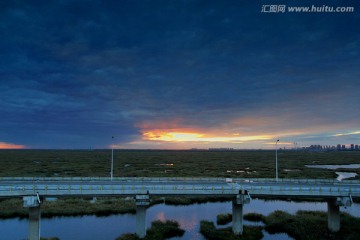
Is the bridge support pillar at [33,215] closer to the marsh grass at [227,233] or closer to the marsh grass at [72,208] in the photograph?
the marsh grass at [72,208]

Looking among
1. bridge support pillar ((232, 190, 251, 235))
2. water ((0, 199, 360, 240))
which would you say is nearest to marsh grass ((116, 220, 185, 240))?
water ((0, 199, 360, 240))

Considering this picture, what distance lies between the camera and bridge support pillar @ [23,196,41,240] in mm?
32094

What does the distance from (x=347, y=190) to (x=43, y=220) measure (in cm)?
4376

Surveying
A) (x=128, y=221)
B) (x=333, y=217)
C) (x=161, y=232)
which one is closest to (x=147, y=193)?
(x=161, y=232)

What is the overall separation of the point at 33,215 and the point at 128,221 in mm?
14675

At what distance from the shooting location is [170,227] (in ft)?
126

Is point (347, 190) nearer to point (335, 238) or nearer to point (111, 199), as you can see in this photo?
point (335, 238)

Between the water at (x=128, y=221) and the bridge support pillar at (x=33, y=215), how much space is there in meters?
4.87

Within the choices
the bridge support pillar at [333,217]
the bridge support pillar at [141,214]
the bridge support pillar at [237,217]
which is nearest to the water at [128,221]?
the bridge support pillar at [237,217]

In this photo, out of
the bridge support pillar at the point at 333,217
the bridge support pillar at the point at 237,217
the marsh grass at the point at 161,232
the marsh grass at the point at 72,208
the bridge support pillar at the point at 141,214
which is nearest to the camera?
the bridge support pillar at the point at 141,214

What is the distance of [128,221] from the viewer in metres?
43.2

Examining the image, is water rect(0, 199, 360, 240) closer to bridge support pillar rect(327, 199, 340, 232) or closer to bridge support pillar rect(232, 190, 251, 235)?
bridge support pillar rect(232, 190, 251, 235)

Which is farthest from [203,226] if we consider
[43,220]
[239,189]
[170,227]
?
[43,220]

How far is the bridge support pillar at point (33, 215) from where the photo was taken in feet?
105
